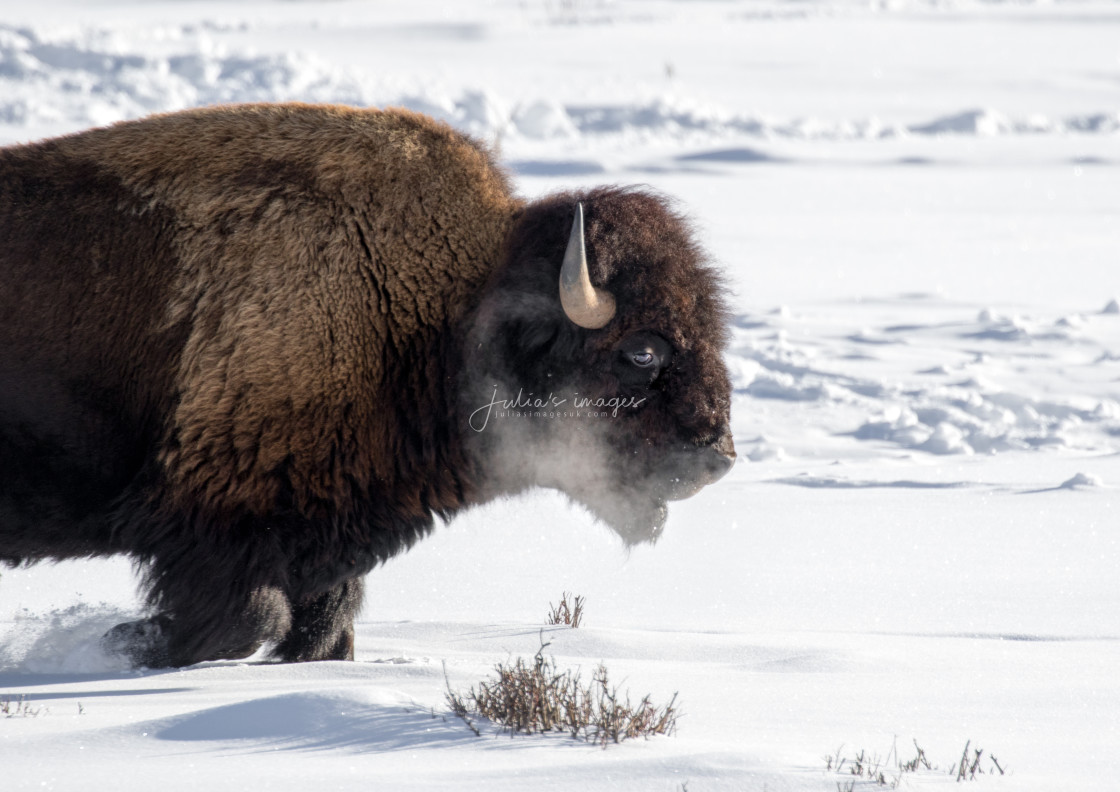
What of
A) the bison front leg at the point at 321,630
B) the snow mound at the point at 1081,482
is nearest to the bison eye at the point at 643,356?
the bison front leg at the point at 321,630

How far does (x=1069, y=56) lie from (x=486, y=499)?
2279 centimetres

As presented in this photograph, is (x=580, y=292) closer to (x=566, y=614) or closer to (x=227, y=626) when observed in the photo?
(x=566, y=614)

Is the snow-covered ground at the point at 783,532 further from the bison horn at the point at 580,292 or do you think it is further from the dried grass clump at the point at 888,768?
the bison horn at the point at 580,292

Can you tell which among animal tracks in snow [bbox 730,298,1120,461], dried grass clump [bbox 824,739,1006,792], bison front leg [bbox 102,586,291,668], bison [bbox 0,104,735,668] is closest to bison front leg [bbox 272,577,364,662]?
bison [bbox 0,104,735,668]

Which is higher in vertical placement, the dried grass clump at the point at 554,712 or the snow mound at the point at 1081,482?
the snow mound at the point at 1081,482

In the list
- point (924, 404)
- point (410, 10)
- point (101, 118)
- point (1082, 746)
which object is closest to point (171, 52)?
point (101, 118)

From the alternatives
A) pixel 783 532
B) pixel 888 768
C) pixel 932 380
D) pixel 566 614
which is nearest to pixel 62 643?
pixel 566 614

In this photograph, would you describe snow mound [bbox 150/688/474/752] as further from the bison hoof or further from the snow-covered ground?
the bison hoof

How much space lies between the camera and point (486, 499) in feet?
12.0

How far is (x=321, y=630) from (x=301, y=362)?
73 centimetres

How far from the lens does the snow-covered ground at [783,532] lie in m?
2.36

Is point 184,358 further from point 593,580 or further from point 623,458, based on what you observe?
point 593,580

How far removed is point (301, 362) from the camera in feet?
10.8

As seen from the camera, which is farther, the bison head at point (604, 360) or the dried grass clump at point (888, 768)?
the bison head at point (604, 360)
